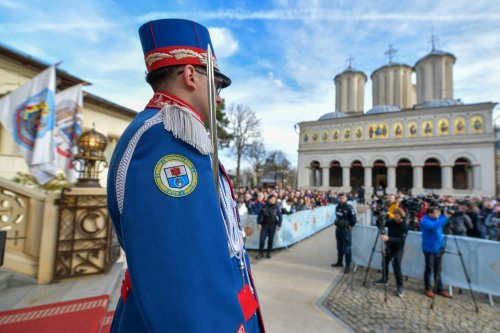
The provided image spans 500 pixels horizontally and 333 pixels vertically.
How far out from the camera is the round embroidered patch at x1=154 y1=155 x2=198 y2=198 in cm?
87

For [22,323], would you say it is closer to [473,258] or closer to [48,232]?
[48,232]

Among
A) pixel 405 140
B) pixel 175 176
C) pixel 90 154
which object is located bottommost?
pixel 175 176

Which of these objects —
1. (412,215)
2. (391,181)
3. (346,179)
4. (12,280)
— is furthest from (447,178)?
(12,280)

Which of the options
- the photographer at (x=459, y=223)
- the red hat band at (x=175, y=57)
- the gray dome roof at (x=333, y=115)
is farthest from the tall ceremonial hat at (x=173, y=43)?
the gray dome roof at (x=333, y=115)

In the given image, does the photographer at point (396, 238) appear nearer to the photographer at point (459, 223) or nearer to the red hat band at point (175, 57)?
the photographer at point (459, 223)

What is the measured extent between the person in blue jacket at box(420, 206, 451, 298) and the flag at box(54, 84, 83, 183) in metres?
9.71

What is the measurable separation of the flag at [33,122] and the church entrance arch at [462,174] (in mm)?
42660

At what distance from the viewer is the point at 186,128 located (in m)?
0.96

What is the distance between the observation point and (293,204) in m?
14.1

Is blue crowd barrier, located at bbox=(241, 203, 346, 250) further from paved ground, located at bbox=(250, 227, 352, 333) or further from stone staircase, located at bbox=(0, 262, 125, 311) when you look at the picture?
stone staircase, located at bbox=(0, 262, 125, 311)

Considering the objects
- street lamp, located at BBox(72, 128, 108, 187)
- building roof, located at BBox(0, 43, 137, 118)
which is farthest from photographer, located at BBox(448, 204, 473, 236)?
building roof, located at BBox(0, 43, 137, 118)

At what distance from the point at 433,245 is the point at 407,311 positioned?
1752mm

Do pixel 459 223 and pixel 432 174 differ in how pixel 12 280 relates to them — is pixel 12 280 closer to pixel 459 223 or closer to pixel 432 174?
pixel 459 223

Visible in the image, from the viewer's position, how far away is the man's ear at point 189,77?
1175mm
